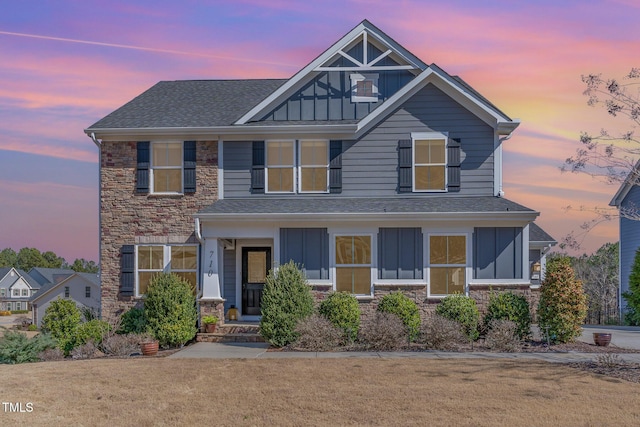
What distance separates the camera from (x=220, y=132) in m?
20.4

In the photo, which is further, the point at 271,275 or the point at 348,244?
the point at 348,244

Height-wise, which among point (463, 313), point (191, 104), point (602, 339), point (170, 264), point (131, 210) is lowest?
point (602, 339)

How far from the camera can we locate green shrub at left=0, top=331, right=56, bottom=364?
55.2 feet

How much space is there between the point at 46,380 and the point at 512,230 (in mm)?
12884

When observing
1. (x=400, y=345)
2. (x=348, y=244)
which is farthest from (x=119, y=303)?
(x=400, y=345)

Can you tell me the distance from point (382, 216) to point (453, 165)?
3.10 metres

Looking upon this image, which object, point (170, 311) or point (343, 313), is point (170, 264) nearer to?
point (170, 311)

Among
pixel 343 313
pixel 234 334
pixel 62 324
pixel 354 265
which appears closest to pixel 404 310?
pixel 343 313

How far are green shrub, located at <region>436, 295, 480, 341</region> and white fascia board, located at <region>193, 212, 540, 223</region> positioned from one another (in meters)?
2.35

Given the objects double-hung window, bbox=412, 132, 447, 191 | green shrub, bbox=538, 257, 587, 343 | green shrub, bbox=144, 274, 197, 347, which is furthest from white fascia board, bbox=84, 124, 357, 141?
green shrub, bbox=538, 257, 587, 343

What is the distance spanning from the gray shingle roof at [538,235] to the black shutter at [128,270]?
15101 millimetres

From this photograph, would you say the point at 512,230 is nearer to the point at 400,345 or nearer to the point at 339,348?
the point at 400,345

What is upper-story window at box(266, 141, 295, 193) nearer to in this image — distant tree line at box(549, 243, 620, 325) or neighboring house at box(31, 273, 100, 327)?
distant tree line at box(549, 243, 620, 325)

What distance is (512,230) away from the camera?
64.3 ft
